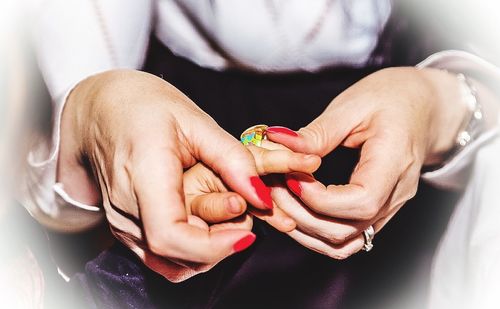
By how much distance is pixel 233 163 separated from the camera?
59 cm

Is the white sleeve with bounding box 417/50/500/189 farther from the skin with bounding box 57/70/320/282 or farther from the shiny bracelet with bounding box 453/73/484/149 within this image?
the skin with bounding box 57/70/320/282

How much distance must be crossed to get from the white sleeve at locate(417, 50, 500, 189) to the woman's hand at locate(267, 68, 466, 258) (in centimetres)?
4

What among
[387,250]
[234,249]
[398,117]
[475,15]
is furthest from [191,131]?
[475,15]

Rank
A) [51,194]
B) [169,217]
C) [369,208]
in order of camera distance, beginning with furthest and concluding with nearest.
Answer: [51,194]
[369,208]
[169,217]

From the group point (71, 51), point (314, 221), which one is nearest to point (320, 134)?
point (314, 221)

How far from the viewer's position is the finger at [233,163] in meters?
0.58

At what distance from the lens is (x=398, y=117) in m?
0.67

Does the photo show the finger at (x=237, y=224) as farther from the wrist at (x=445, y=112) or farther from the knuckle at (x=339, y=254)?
the wrist at (x=445, y=112)

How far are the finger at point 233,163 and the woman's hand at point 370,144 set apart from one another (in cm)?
7

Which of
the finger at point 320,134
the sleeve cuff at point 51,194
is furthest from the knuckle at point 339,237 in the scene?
the sleeve cuff at point 51,194

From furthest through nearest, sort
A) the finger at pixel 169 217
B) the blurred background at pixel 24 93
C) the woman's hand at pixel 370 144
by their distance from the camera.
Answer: the blurred background at pixel 24 93
the woman's hand at pixel 370 144
the finger at pixel 169 217

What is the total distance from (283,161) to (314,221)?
0.37 feet

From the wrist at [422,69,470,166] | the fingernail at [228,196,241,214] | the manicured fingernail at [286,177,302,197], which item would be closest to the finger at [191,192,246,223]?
the fingernail at [228,196,241,214]

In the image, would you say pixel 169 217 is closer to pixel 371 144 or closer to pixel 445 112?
pixel 371 144
